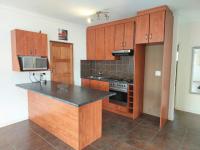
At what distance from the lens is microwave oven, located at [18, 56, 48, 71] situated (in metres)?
2.91

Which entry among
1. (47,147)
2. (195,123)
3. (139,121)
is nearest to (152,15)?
(139,121)

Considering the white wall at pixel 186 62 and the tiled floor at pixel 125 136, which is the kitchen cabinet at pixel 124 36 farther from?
the tiled floor at pixel 125 136

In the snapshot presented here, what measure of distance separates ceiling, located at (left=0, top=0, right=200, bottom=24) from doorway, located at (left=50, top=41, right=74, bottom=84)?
3.24 ft

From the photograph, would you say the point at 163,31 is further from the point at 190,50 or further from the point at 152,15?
the point at 190,50

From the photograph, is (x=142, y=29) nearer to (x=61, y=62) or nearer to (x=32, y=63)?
(x=61, y=62)

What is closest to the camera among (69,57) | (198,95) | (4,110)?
(4,110)

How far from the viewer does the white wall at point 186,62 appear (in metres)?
3.65

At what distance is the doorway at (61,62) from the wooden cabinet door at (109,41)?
1.13 metres

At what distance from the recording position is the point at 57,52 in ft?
13.0

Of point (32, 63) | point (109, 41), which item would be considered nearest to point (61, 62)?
point (32, 63)

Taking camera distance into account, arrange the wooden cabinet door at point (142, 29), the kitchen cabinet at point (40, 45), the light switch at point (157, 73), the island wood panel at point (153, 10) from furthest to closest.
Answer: the light switch at point (157, 73) < the kitchen cabinet at point (40, 45) < the wooden cabinet door at point (142, 29) < the island wood panel at point (153, 10)

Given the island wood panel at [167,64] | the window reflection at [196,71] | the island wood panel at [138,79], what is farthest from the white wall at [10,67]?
the window reflection at [196,71]

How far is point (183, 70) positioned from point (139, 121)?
199cm

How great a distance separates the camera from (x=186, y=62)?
3.86 m
